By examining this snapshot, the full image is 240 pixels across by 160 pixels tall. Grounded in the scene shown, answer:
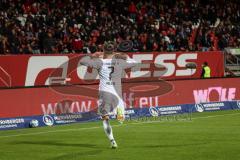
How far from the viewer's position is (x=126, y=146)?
1609 cm

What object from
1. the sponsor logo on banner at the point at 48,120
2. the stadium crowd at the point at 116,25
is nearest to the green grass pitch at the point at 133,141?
the sponsor logo on banner at the point at 48,120

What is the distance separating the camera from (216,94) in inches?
1145

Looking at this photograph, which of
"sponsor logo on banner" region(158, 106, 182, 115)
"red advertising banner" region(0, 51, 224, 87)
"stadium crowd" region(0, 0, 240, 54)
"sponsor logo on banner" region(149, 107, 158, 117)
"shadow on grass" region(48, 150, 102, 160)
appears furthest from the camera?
"stadium crowd" region(0, 0, 240, 54)

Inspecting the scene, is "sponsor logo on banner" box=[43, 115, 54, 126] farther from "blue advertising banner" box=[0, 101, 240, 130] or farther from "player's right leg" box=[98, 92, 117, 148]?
"player's right leg" box=[98, 92, 117, 148]

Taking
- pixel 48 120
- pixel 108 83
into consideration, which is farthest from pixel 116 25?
pixel 108 83

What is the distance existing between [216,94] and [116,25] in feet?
26.7

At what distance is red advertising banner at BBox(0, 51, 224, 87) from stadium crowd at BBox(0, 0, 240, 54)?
2.23 feet

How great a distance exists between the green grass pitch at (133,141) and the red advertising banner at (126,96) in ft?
3.43

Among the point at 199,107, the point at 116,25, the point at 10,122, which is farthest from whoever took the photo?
the point at 116,25

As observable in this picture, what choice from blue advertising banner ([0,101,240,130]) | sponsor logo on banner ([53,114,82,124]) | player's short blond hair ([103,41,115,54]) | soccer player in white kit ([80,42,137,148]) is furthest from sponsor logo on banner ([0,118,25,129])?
player's short blond hair ([103,41,115,54])

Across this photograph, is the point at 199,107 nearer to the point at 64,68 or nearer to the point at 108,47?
the point at 64,68

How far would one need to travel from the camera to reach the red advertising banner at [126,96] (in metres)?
22.5

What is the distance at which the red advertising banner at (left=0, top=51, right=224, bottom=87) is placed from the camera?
91.3 feet

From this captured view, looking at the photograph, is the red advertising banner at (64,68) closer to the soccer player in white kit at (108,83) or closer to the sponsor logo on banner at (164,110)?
the sponsor logo on banner at (164,110)
